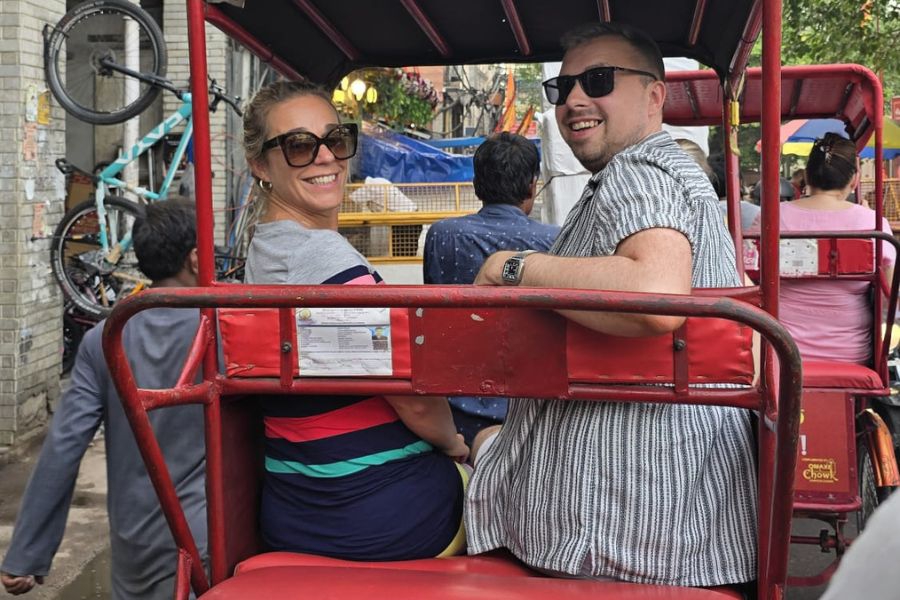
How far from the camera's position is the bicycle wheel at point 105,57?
7.86m

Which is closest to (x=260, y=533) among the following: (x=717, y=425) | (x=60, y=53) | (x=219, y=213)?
(x=717, y=425)

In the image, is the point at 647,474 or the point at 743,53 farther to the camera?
the point at 743,53

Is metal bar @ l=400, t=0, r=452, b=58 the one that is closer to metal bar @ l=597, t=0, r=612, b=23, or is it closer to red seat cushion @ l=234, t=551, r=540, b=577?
metal bar @ l=597, t=0, r=612, b=23

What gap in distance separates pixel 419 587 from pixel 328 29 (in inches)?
72.9

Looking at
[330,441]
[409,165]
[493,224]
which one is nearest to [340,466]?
[330,441]

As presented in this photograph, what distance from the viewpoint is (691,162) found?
2.23m

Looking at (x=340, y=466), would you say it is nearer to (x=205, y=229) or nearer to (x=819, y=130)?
(x=205, y=229)

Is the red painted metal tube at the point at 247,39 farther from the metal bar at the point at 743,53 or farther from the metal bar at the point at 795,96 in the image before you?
the metal bar at the point at 795,96

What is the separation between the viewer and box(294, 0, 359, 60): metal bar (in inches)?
116

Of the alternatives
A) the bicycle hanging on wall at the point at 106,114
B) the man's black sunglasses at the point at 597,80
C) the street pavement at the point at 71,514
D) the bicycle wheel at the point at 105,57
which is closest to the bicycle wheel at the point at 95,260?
the bicycle hanging on wall at the point at 106,114

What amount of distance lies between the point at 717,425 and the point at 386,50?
1844 mm

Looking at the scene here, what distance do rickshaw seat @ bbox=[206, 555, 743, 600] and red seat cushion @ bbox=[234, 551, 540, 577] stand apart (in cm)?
13

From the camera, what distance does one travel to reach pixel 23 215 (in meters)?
6.57

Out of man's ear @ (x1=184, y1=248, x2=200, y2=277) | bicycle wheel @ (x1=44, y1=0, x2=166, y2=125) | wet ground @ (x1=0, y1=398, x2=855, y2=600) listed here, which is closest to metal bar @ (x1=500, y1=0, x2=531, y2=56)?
man's ear @ (x1=184, y1=248, x2=200, y2=277)
